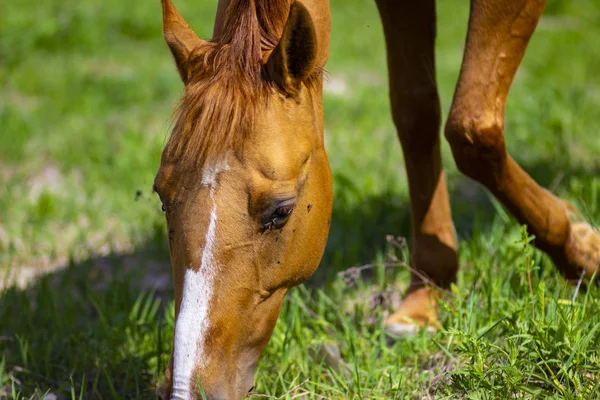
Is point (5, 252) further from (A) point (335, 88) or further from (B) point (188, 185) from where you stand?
(A) point (335, 88)

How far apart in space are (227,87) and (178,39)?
31cm

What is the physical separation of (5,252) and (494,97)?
2565mm

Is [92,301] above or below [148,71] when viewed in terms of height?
below

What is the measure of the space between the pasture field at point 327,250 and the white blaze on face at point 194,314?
55cm

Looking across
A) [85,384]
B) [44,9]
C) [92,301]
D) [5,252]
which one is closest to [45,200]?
[5,252]

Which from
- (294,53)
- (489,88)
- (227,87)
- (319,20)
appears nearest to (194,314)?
(227,87)

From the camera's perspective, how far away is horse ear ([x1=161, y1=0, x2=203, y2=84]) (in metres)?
2.04

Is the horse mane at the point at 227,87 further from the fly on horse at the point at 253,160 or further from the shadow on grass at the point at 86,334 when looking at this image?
the shadow on grass at the point at 86,334

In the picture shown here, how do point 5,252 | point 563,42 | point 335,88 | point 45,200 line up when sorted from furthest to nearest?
point 563,42
point 335,88
point 45,200
point 5,252

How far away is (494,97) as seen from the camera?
2301mm

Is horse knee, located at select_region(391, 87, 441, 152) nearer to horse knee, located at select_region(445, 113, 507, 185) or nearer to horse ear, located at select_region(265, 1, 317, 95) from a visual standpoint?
horse knee, located at select_region(445, 113, 507, 185)

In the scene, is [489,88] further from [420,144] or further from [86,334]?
[86,334]

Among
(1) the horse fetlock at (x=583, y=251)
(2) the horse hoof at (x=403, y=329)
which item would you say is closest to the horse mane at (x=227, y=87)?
(2) the horse hoof at (x=403, y=329)

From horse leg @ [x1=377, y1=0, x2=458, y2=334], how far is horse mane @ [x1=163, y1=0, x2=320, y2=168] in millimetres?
781
